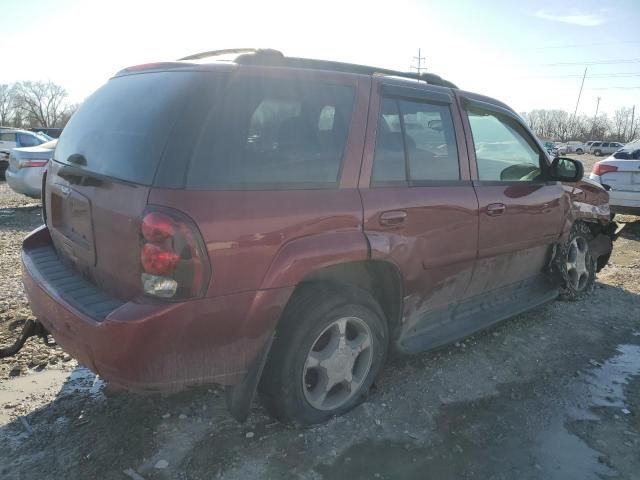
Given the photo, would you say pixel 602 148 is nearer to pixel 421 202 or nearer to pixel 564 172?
pixel 564 172

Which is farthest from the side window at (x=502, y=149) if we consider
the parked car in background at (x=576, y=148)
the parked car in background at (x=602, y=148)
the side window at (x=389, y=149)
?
the parked car in background at (x=576, y=148)

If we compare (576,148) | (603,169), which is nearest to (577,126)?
(576,148)

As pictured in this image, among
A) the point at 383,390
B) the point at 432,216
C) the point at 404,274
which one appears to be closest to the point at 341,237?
the point at 404,274

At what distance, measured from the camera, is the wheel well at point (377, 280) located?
267 centimetres

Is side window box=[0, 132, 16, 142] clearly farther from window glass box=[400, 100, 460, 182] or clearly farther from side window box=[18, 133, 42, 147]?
window glass box=[400, 100, 460, 182]

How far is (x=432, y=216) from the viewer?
2975 millimetres

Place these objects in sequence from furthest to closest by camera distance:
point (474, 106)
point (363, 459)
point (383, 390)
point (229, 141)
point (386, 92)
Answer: point (474, 106) → point (383, 390) → point (386, 92) → point (363, 459) → point (229, 141)

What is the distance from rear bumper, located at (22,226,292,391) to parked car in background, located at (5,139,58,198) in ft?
25.8

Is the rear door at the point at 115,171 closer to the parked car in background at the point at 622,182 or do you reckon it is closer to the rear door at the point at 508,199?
the rear door at the point at 508,199

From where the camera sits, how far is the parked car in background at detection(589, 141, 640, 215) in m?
7.61

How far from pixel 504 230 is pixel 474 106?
3.11ft

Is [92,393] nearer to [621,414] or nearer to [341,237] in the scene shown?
[341,237]

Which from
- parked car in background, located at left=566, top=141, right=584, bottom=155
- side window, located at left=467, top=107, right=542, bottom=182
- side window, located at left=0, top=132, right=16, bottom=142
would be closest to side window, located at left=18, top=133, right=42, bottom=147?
side window, located at left=0, top=132, right=16, bottom=142

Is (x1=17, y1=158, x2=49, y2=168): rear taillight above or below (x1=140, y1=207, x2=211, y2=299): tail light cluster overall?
below
